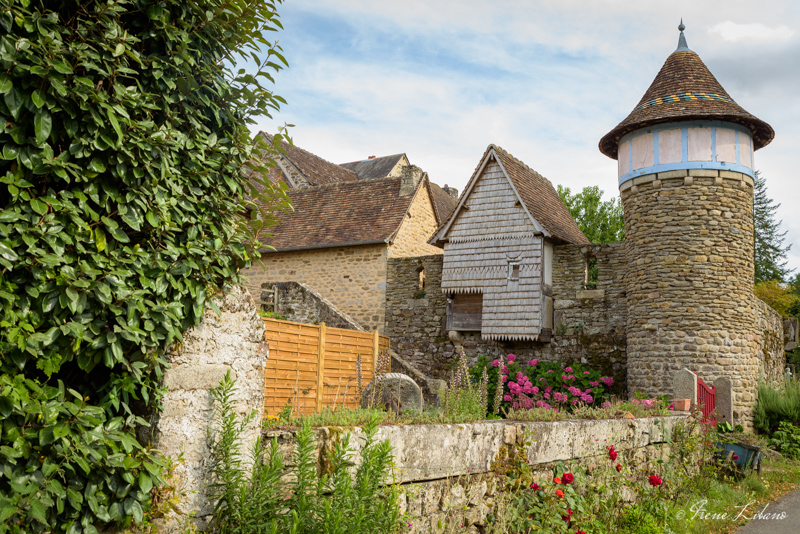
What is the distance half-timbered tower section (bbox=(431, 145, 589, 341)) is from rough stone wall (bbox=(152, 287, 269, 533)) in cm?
1195

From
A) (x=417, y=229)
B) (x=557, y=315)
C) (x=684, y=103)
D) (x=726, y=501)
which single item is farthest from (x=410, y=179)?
(x=726, y=501)

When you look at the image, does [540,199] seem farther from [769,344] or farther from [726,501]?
[726,501]

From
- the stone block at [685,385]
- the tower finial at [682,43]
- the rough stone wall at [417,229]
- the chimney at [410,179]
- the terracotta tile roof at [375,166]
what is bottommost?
the stone block at [685,385]

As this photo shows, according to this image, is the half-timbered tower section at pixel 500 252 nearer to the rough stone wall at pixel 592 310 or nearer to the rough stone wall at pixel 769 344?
the rough stone wall at pixel 592 310

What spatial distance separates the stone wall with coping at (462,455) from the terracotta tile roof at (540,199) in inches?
383

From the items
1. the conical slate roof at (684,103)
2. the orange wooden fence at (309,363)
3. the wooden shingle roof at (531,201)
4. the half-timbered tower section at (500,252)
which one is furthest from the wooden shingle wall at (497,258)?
the orange wooden fence at (309,363)

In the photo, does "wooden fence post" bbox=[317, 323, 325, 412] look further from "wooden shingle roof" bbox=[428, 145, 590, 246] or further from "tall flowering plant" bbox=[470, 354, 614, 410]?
"wooden shingle roof" bbox=[428, 145, 590, 246]

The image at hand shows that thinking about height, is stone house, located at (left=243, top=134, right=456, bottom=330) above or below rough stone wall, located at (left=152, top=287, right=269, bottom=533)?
above

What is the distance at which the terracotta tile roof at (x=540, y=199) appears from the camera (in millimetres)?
15375

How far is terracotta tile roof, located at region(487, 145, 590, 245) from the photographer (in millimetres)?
15375

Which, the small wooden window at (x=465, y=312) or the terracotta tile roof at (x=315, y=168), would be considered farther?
the terracotta tile roof at (x=315, y=168)

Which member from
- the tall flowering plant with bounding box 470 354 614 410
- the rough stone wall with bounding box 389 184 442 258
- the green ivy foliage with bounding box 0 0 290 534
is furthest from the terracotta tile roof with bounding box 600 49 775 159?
the green ivy foliage with bounding box 0 0 290 534

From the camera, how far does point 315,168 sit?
26.4 meters

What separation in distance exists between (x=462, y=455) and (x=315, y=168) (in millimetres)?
22830
